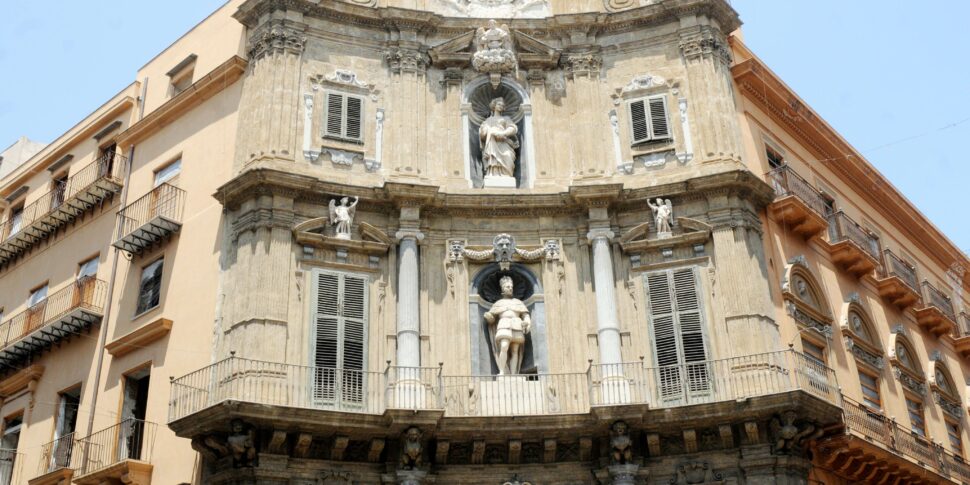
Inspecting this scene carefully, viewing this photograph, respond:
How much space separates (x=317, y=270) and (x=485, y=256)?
11.5 ft

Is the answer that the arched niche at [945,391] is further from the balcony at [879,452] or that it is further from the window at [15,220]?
the window at [15,220]

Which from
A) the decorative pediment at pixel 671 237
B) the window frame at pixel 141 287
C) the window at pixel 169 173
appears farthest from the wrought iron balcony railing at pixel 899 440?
the window at pixel 169 173

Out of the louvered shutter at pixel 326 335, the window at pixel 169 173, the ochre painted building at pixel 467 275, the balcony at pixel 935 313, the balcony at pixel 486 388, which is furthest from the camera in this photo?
the balcony at pixel 935 313

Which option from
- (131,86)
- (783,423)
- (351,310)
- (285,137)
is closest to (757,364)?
(783,423)

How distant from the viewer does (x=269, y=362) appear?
68.6ft

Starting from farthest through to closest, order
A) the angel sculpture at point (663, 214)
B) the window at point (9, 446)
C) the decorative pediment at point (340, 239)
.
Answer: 1. the window at point (9, 446)
2. the angel sculpture at point (663, 214)
3. the decorative pediment at point (340, 239)

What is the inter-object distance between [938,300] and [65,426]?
23.5 metres

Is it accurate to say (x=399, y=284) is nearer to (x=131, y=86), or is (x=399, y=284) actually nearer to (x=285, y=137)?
(x=285, y=137)

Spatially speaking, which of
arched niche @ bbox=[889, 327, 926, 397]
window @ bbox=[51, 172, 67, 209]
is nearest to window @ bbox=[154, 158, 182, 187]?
window @ bbox=[51, 172, 67, 209]

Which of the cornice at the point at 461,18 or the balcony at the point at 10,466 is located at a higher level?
the cornice at the point at 461,18

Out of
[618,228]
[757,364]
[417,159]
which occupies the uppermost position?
[417,159]

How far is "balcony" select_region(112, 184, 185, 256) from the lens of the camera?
984 inches

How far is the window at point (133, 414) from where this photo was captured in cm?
2331

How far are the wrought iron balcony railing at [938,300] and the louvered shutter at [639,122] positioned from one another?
1077 centimetres
